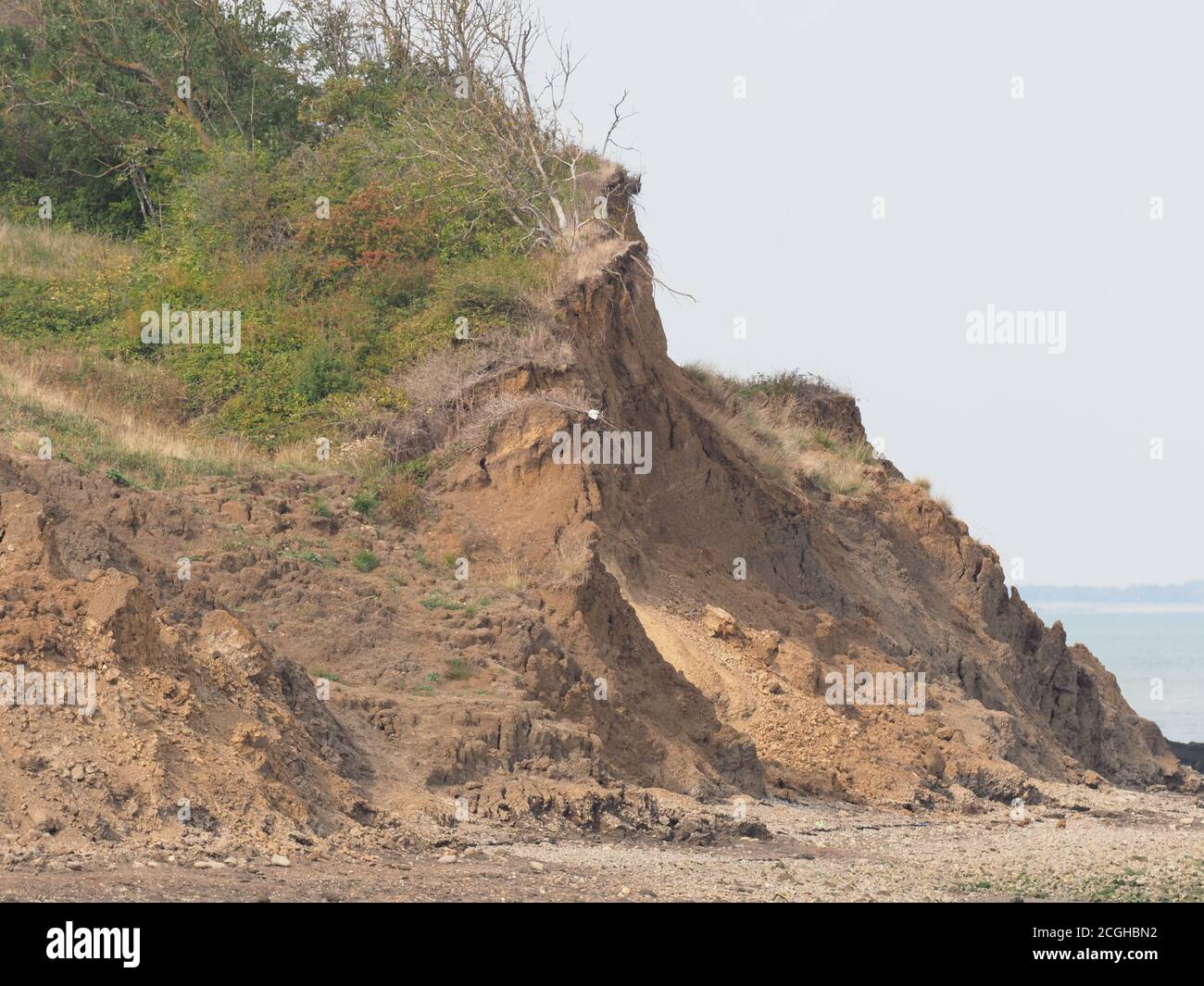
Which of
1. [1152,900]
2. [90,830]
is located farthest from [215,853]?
[1152,900]

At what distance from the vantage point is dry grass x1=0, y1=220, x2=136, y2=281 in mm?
28969

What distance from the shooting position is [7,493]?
53.5 ft

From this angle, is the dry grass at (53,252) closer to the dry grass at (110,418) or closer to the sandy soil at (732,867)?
the dry grass at (110,418)

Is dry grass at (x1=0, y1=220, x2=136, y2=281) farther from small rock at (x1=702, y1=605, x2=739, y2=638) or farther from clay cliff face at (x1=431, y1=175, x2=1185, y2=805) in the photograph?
small rock at (x1=702, y1=605, x2=739, y2=638)

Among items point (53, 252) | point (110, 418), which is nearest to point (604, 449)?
point (110, 418)

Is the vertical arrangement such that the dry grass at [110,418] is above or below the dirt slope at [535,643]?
above

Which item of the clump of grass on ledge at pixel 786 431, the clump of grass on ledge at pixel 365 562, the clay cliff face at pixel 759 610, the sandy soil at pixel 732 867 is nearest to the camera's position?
the sandy soil at pixel 732 867

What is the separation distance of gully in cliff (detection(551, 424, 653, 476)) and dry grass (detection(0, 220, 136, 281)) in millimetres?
9787

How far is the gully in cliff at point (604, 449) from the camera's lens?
23.0 metres

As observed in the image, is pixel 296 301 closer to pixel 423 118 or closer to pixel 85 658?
pixel 423 118

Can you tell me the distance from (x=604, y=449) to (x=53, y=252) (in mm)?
11379

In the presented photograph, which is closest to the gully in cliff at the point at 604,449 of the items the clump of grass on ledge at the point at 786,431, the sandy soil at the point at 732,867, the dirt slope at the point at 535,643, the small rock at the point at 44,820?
the dirt slope at the point at 535,643

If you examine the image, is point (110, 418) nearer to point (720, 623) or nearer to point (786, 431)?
point (720, 623)

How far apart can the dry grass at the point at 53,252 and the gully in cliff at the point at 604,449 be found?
979 cm
